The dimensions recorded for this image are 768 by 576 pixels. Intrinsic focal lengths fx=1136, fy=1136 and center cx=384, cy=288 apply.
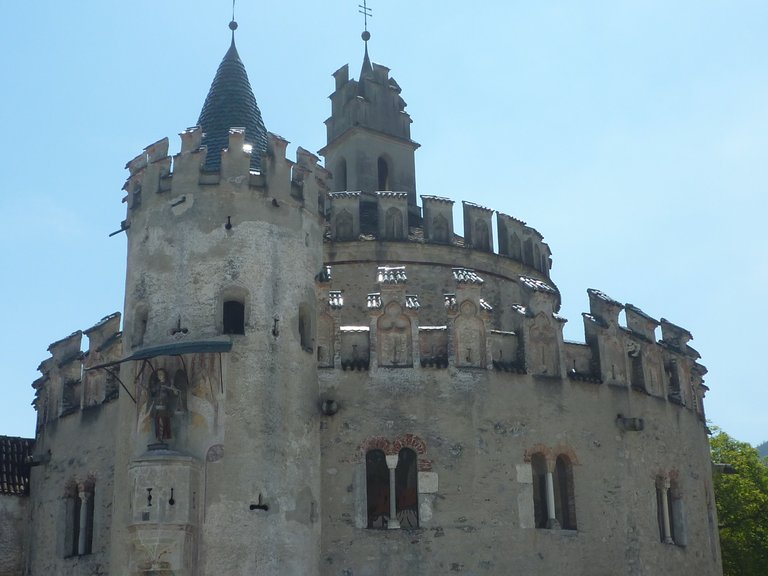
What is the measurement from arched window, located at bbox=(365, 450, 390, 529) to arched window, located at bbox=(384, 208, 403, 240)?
6.11 meters

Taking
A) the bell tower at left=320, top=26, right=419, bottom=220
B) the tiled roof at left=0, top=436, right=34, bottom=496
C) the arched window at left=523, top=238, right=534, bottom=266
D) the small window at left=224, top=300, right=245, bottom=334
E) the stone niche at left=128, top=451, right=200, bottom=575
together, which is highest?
the bell tower at left=320, top=26, right=419, bottom=220

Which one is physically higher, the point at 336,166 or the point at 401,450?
the point at 336,166

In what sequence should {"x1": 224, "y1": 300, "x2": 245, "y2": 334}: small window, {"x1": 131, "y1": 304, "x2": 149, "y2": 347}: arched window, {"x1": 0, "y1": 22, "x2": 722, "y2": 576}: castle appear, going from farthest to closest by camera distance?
{"x1": 131, "y1": 304, "x2": 149, "y2": 347}: arched window < {"x1": 224, "y1": 300, "x2": 245, "y2": 334}: small window < {"x1": 0, "y1": 22, "x2": 722, "y2": 576}: castle

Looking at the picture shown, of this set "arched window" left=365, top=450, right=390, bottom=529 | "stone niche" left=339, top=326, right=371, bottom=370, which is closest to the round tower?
"stone niche" left=339, top=326, right=371, bottom=370

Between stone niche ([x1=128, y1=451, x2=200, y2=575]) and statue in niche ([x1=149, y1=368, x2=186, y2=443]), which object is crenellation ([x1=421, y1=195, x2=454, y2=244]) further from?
stone niche ([x1=128, y1=451, x2=200, y2=575])

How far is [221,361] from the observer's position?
21.7 meters

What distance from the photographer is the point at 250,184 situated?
914 inches

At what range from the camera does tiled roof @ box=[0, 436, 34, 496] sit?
91.0 ft

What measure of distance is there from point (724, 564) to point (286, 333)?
19.8 m

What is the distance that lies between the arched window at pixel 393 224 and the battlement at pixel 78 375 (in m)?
6.62

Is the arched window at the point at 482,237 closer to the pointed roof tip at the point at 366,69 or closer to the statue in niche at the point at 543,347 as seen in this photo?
the statue in niche at the point at 543,347

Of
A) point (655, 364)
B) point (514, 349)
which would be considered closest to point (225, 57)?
point (514, 349)

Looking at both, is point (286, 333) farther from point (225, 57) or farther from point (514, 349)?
point (225, 57)

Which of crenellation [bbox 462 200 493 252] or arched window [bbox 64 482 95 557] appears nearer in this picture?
arched window [bbox 64 482 95 557]
